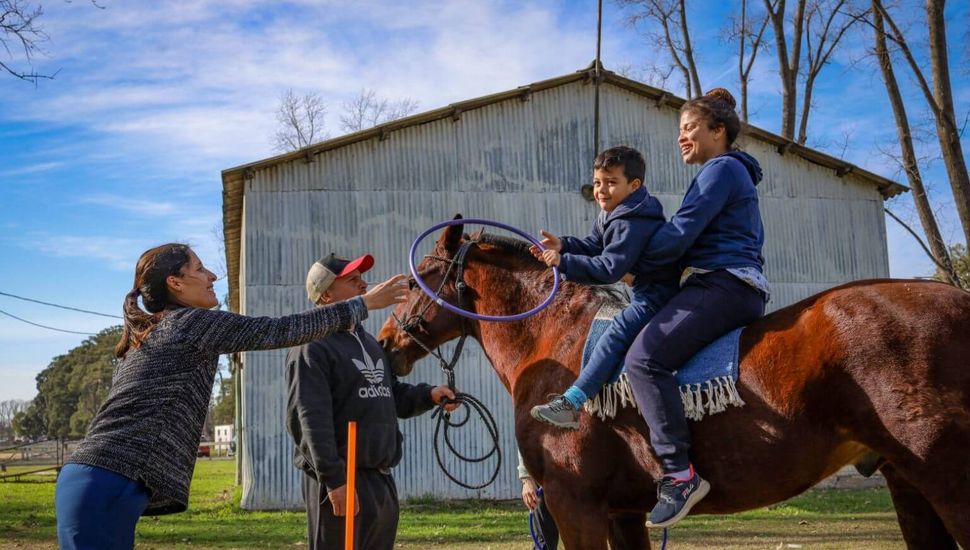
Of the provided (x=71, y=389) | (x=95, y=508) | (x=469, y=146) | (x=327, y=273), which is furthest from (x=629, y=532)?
(x=71, y=389)

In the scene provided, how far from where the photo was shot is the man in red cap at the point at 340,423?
474 cm

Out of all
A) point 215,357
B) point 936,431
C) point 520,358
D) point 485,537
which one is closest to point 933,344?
point 936,431

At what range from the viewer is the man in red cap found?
474 centimetres

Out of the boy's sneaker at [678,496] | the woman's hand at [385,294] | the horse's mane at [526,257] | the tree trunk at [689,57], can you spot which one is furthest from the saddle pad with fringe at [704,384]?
the tree trunk at [689,57]

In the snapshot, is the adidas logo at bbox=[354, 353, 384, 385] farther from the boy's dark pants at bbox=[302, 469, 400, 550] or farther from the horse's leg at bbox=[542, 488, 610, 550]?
the horse's leg at bbox=[542, 488, 610, 550]

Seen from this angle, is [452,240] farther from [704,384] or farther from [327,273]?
[704,384]

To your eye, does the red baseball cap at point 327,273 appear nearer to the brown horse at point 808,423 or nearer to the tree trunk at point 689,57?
the brown horse at point 808,423

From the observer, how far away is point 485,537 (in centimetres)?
1212

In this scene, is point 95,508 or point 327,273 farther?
point 327,273

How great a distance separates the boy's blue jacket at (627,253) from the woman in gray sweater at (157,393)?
3.90ft

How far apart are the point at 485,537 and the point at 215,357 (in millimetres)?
8872

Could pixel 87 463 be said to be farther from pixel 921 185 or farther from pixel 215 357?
pixel 921 185

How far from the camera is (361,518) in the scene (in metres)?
4.77

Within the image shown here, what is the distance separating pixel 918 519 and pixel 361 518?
3013mm
